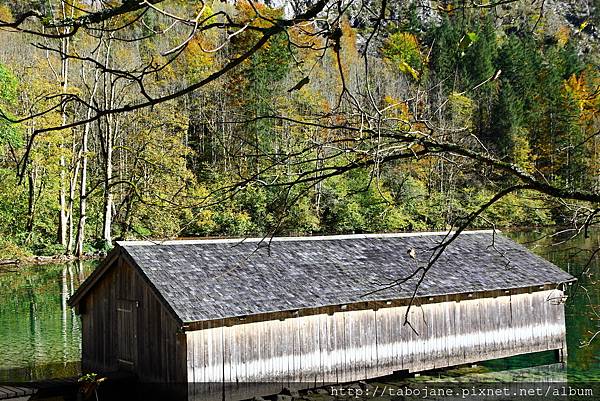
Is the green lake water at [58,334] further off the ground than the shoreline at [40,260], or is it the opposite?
the shoreline at [40,260]

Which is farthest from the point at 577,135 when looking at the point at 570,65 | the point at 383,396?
the point at 383,396

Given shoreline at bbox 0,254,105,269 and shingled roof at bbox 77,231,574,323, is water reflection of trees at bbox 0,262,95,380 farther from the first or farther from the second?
shingled roof at bbox 77,231,574,323

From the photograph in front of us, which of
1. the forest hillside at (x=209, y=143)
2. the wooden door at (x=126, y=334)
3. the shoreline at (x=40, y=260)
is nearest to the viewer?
the wooden door at (x=126, y=334)

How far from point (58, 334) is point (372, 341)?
10294mm

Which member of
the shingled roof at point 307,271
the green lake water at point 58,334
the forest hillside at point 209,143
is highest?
the forest hillside at point 209,143

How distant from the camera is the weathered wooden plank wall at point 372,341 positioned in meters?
14.8

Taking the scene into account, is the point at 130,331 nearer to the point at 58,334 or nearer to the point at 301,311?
the point at 301,311

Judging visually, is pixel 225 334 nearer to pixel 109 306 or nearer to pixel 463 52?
Answer: pixel 109 306

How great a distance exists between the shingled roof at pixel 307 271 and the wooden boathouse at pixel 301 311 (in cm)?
4

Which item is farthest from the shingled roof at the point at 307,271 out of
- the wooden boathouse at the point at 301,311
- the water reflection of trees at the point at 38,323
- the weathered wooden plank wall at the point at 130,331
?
the water reflection of trees at the point at 38,323

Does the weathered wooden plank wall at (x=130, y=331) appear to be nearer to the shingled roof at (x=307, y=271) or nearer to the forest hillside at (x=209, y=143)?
the shingled roof at (x=307, y=271)

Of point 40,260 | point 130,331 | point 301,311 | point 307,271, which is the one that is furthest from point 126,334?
point 40,260

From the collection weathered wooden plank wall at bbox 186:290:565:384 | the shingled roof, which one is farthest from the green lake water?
the shingled roof

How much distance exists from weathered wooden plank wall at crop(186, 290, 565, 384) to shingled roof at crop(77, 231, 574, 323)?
41 centimetres
